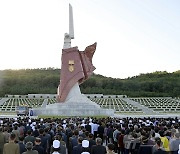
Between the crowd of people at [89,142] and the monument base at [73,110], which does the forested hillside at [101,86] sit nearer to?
the monument base at [73,110]

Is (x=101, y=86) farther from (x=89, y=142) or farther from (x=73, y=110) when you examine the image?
(x=89, y=142)

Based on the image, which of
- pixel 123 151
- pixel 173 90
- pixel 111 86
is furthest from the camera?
pixel 111 86

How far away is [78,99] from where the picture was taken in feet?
103

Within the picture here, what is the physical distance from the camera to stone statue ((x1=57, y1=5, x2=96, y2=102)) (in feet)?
105

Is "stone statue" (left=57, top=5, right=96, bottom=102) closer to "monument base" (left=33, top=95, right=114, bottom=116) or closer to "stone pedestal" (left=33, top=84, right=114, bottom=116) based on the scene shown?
"stone pedestal" (left=33, top=84, right=114, bottom=116)

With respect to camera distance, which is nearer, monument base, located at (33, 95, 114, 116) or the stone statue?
monument base, located at (33, 95, 114, 116)

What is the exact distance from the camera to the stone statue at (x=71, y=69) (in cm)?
3216

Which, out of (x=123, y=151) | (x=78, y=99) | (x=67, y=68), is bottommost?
(x=123, y=151)

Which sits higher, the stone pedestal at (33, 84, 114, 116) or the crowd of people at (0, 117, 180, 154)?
the stone pedestal at (33, 84, 114, 116)

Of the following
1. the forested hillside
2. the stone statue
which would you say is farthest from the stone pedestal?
the forested hillside

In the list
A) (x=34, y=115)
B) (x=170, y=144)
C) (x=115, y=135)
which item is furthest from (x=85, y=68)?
(x=170, y=144)

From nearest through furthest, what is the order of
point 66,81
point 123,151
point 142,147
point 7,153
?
1. point 7,153
2. point 142,147
3. point 123,151
4. point 66,81

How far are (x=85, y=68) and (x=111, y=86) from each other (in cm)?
3933

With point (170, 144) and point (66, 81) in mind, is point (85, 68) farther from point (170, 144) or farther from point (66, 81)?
point (170, 144)
